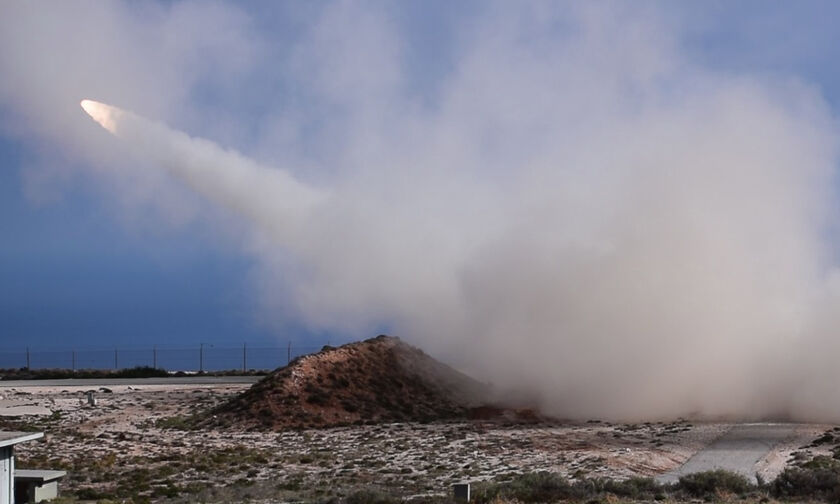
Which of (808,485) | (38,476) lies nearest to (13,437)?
(38,476)

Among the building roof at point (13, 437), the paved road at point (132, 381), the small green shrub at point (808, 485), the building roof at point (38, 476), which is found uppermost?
the paved road at point (132, 381)

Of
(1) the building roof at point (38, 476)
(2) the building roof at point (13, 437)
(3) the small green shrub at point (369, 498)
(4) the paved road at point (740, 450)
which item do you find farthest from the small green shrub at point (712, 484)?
(1) the building roof at point (38, 476)

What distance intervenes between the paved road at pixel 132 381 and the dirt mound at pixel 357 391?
1132 cm

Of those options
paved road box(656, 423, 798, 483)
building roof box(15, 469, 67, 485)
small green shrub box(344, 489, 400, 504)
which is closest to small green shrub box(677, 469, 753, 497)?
paved road box(656, 423, 798, 483)

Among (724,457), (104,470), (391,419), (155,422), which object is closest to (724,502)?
(724,457)

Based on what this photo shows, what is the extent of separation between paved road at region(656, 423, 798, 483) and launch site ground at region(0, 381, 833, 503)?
1.2 inches

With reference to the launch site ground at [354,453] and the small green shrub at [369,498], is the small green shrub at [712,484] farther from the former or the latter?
the small green shrub at [369,498]

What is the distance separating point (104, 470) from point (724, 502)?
14.2 metres

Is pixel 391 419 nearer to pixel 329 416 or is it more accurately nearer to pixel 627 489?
pixel 329 416

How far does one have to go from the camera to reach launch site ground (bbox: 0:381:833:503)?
2036cm

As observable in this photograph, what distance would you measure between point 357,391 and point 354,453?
9.94 meters

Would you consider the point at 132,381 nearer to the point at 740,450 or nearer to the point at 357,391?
the point at 357,391

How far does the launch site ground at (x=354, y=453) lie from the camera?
20359mm

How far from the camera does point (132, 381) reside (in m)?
48.8
